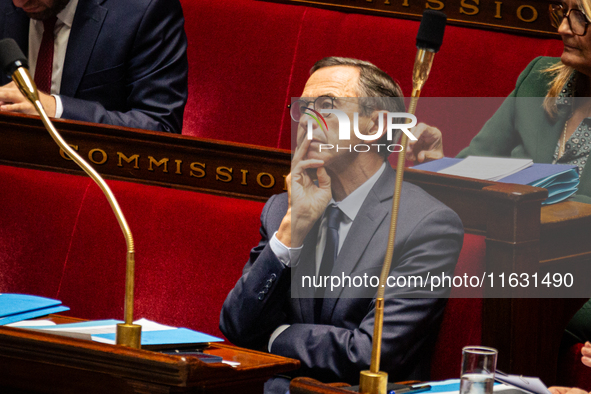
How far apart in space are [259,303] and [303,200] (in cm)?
14

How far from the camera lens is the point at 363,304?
0.92 m

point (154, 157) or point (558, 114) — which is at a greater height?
point (558, 114)

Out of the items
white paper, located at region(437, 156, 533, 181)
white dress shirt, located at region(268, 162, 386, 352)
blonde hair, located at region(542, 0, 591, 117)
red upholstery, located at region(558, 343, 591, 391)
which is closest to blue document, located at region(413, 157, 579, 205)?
white paper, located at region(437, 156, 533, 181)

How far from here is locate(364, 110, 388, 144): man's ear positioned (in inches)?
37.0

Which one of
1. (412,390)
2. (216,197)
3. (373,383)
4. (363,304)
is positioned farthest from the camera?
(216,197)

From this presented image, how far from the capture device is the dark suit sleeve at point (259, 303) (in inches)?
37.9

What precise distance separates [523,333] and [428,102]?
30 centimetres

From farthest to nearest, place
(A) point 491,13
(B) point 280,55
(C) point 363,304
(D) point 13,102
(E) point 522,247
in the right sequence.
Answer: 1. (B) point 280,55
2. (A) point 491,13
3. (D) point 13,102
4. (C) point 363,304
5. (E) point 522,247

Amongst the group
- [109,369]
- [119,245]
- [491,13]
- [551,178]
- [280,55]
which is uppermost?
[491,13]

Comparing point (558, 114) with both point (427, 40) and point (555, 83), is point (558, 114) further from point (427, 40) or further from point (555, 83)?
point (427, 40)

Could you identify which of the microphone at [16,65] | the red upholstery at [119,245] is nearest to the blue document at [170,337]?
the microphone at [16,65]

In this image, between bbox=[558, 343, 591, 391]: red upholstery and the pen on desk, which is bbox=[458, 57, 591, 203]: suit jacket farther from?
the pen on desk

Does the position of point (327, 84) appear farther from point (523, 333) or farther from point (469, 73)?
point (469, 73)

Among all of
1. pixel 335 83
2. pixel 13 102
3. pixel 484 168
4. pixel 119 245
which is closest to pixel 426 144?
pixel 484 168
